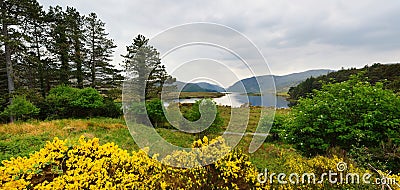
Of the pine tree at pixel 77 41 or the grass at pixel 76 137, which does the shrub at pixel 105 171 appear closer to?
the grass at pixel 76 137

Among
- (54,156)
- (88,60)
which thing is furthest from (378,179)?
(88,60)

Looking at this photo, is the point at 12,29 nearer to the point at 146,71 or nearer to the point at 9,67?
the point at 9,67

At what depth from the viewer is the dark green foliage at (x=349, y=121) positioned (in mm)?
4727

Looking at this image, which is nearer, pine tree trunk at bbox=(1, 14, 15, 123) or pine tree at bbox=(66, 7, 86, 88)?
pine tree trunk at bbox=(1, 14, 15, 123)

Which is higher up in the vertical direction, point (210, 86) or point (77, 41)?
point (77, 41)

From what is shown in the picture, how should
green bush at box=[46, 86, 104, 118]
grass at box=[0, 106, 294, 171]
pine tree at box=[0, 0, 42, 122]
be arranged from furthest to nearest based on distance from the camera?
green bush at box=[46, 86, 104, 118], pine tree at box=[0, 0, 42, 122], grass at box=[0, 106, 294, 171]

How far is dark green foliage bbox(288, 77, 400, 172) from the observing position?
473 centimetres

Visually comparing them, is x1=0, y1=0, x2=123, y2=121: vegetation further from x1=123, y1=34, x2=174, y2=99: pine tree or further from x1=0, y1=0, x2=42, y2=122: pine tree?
x1=123, y1=34, x2=174, y2=99: pine tree

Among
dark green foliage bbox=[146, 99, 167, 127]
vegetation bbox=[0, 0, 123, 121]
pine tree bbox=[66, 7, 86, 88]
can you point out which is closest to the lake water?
dark green foliage bbox=[146, 99, 167, 127]

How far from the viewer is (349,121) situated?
502 cm

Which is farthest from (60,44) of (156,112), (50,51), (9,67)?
(156,112)

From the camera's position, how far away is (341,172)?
3475 millimetres

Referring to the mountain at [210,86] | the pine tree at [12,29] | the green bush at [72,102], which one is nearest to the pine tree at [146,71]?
the green bush at [72,102]

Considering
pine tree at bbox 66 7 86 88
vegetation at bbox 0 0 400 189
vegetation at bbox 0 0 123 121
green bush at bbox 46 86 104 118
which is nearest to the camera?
vegetation at bbox 0 0 400 189
